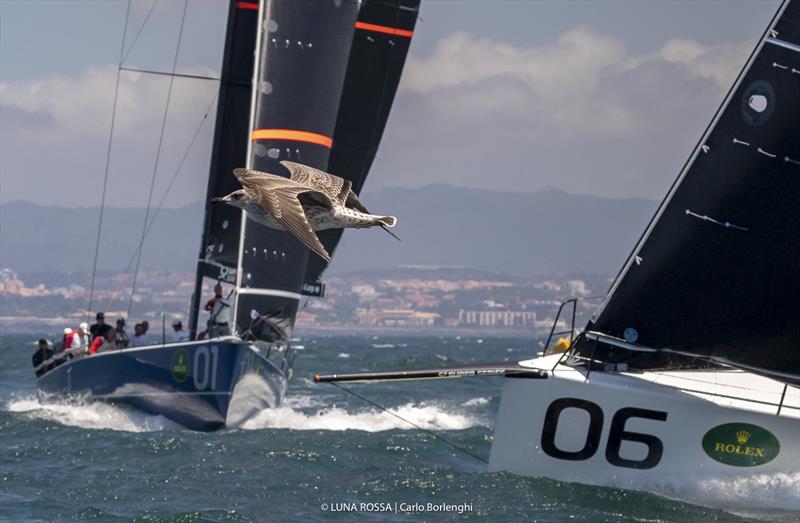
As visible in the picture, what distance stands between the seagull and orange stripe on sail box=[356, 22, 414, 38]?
10637 mm

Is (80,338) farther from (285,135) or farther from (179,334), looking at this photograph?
(285,135)

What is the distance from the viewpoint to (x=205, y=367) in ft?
49.8

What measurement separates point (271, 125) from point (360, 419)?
3935 millimetres

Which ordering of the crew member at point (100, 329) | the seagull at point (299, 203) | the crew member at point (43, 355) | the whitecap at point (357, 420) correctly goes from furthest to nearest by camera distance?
the crew member at point (43, 355) < the crew member at point (100, 329) < the whitecap at point (357, 420) < the seagull at point (299, 203)

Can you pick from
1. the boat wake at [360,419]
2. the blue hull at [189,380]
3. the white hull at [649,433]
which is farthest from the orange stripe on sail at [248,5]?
the white hull at [649,433]

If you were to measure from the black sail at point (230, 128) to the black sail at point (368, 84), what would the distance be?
1.42m

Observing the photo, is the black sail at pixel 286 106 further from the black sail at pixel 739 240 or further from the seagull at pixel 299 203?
the seagull at pixel 299 203

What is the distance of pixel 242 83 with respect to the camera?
16.6 metres

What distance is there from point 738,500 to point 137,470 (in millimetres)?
5139

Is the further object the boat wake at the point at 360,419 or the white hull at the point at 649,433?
the boat wake at the point at 360,419

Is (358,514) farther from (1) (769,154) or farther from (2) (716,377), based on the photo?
(1) (769,154)

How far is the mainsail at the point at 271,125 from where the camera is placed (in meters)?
15.5

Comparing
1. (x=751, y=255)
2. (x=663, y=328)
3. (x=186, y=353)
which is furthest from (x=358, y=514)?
(x=186, y=353)

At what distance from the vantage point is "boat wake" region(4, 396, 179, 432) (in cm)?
1548
